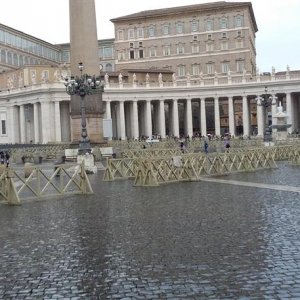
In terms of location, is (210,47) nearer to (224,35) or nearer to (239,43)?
(224,35)

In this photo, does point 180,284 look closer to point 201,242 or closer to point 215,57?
point 201,242

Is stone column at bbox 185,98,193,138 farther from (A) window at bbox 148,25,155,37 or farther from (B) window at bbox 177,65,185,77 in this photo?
(A) window at bbox 148,25,155,37

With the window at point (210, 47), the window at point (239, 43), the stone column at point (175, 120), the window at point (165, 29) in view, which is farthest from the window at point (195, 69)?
the stone column at point (175, 120)

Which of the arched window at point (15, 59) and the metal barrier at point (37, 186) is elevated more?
the arched window at point (15, 59)

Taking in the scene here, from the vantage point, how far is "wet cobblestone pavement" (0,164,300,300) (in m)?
6.36

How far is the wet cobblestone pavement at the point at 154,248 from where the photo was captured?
20.9ft

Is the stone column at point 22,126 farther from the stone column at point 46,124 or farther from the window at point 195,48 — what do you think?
the window at point 195,48

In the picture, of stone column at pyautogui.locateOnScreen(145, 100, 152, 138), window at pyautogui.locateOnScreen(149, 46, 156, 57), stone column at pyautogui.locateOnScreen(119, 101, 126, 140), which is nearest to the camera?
stone column at pyautogui.locateOnScreen(119, 101, 126, 140)

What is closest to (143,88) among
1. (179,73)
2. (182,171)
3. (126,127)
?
(126,127)

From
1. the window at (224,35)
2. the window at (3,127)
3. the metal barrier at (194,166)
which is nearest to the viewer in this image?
the metal barrier at (194,166)

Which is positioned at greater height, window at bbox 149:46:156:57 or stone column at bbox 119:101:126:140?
window at bbox 149:46:156:57

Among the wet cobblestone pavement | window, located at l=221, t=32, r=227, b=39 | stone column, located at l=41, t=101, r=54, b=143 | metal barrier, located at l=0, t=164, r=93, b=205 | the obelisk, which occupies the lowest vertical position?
the wet cobblestone pavement

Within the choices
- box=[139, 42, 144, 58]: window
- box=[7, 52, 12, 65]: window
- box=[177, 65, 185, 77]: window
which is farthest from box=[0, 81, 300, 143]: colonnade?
box=[7, 52, 12, 65]: window

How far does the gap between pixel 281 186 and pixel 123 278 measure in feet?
37.5
